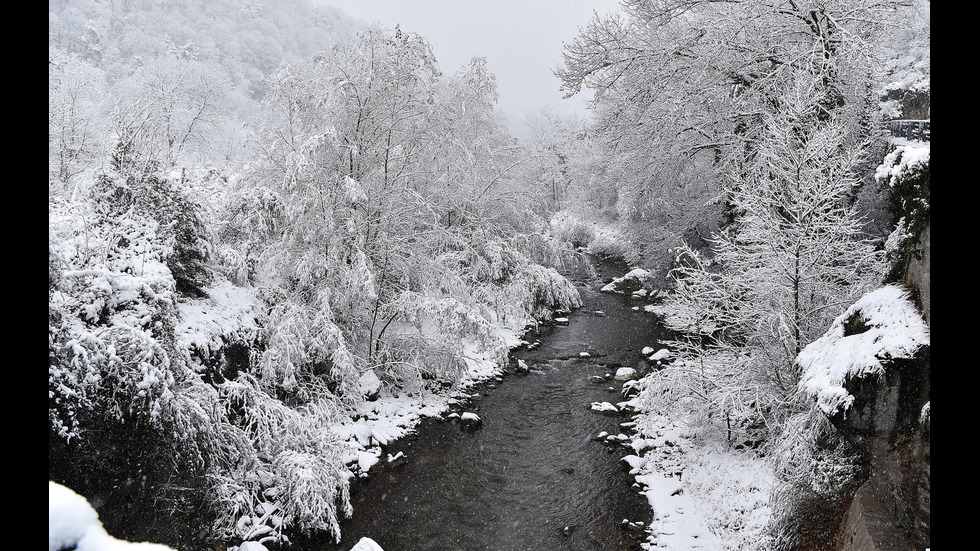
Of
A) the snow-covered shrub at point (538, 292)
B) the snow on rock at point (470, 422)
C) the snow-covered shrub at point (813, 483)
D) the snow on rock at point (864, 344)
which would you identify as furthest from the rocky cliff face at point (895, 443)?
the snow-covered shrub at point (538, 292)

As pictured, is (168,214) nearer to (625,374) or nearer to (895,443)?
(895,443)

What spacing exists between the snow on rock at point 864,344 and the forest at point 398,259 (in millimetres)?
32

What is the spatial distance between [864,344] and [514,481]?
565cm

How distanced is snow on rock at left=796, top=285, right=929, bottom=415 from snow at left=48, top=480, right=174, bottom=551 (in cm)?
558

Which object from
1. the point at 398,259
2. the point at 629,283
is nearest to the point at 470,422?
the point at 398,259

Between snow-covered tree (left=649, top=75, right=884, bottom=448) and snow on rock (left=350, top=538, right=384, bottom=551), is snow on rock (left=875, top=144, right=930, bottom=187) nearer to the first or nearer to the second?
snow-covered tree (left=649, top=75, right=884, bottom=448)

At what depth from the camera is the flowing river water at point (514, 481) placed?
6949 mm

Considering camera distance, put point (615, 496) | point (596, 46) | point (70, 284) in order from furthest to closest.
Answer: point (596, 46), point (615, 496), point (70, 284)

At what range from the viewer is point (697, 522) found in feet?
23.0

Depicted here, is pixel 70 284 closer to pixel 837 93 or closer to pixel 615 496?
pixel 615 496

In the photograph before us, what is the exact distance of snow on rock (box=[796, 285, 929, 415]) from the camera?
4.42 metres
